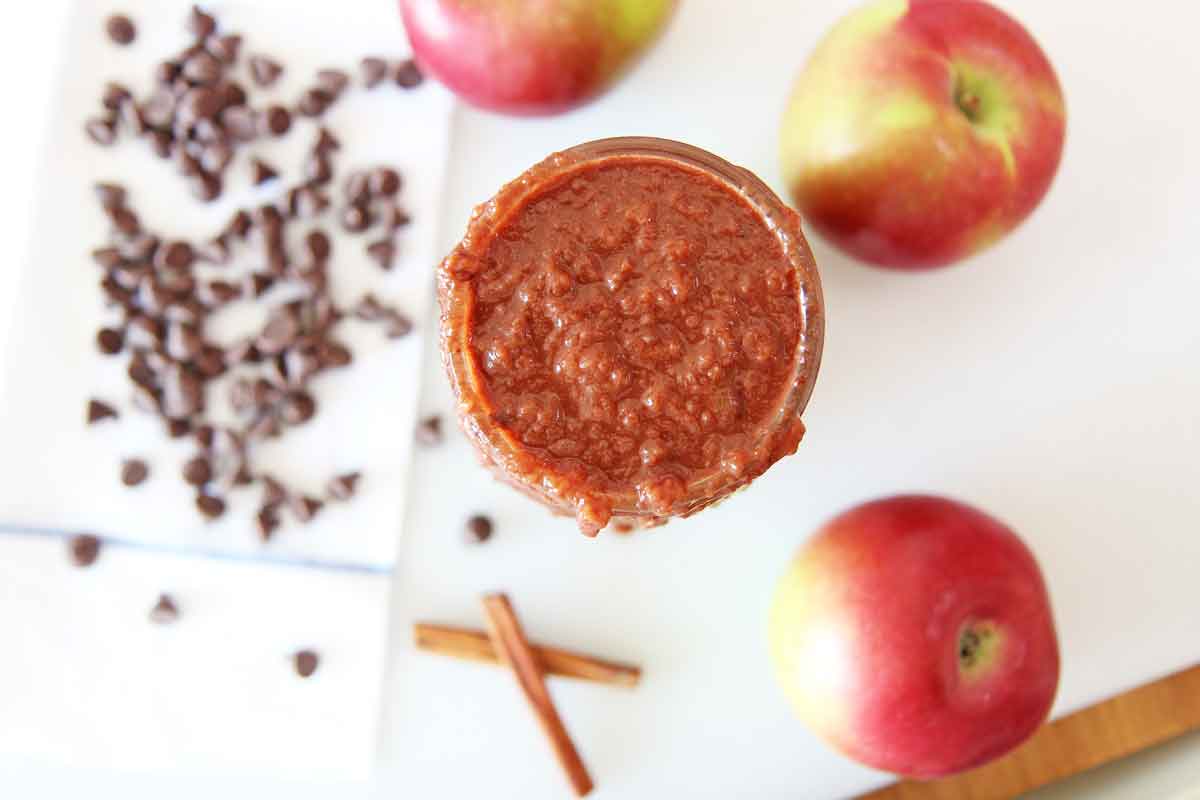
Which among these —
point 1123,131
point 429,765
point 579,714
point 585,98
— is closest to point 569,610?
point 579,714

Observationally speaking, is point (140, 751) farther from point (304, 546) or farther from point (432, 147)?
point (432, 147)

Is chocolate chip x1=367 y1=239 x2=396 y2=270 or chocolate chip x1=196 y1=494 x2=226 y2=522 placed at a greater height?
chocolate chip x1=367 y1=239 x2=396 y2=270

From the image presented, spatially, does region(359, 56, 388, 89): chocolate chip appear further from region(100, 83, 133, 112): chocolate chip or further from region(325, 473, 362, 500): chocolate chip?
region(325, 473, 362, 500): chocolate chip

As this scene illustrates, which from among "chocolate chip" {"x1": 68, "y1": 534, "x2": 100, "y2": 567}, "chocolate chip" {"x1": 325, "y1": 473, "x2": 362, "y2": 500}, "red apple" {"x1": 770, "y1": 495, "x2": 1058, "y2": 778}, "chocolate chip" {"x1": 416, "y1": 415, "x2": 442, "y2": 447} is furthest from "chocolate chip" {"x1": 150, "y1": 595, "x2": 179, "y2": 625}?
"red apple" {"x1": 770, "y1": 495, "x2": 1058, "y2": 778}

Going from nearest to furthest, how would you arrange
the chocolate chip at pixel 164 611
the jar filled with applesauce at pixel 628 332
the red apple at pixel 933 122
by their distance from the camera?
the jar filled with applesauce at pixel 628 332 < the red apple at pixel 933 122 < the chocolate chip at pixel 164 611

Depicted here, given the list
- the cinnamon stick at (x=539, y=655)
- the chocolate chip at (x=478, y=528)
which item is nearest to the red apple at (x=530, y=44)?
the chocolate chip at (x=478, y=528)

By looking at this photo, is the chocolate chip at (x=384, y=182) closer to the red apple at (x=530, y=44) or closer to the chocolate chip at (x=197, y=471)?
the red apple at (x=530, y=44)
